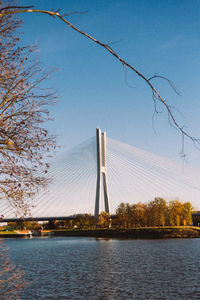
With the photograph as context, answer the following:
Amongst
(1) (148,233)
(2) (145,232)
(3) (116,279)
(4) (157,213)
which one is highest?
(4) (157,213)

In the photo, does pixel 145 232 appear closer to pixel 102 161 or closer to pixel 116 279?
pixel 102 161

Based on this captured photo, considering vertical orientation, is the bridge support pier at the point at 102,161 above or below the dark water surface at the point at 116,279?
above

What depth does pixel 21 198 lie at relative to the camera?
514 centimetres

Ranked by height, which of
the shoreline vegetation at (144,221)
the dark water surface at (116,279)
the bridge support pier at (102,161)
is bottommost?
the dark water surface at (116,279)

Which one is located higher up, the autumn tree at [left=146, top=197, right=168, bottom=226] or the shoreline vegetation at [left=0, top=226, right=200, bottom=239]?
the autumn tree at [left=146, top=197, right=168, bottom=226]

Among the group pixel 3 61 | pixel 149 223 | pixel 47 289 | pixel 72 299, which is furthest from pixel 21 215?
pixel 149 223

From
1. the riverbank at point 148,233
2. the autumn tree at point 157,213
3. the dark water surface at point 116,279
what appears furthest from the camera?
the autumn tree at point 157,213

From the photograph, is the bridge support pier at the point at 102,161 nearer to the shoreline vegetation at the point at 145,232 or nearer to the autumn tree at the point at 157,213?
the shoreline vegetation at the point at 145,232

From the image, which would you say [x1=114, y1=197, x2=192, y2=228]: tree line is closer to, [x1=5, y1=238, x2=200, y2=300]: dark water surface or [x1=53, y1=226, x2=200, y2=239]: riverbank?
Answer: [x1=53, y1=226, x2=200, y2=239]: riverbank

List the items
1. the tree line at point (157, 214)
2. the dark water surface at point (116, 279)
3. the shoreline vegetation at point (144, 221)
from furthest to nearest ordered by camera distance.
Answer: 1. the tree line at point (157, 214)
2. the shoreline vegetation at point (144, 221)
3. the dark water surface at point (116, 279)

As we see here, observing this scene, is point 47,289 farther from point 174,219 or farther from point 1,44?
point 174,219

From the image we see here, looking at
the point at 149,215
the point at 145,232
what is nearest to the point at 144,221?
the point at 149,215

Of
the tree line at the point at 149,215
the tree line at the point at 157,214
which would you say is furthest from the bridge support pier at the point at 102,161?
the tree line at the point at 157,214

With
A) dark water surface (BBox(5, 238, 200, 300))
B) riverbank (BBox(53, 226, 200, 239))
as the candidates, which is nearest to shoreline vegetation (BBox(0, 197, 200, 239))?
riverbank (BBox(53, 226, 200, 239))
